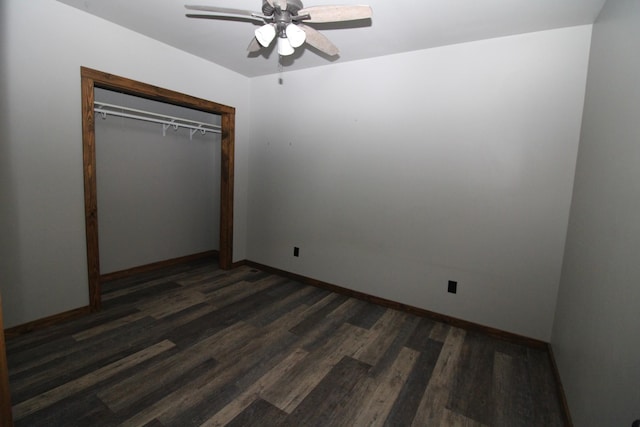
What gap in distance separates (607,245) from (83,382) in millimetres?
3032

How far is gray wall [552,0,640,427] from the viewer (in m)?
1.13

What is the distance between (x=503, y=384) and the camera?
1.94 metres

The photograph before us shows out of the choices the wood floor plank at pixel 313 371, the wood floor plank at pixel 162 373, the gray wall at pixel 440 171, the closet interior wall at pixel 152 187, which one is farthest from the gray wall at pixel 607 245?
the closet interior wall at pixel 152 187

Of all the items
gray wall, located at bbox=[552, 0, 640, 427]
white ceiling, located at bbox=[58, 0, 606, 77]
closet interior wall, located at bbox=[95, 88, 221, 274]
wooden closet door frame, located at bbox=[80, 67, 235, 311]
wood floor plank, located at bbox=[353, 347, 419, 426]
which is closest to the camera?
gray wall, located at bbox=[552, 0, 640, 427]

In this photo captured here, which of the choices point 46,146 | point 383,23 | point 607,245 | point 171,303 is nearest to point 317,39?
point 383,23

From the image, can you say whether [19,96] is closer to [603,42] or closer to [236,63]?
[236,63]

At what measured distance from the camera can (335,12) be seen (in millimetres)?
1564

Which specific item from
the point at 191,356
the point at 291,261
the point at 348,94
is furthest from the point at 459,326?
the point at 348,94

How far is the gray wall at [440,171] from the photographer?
7.30ft

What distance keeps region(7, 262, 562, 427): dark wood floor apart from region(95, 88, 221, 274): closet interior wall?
0.91 meters

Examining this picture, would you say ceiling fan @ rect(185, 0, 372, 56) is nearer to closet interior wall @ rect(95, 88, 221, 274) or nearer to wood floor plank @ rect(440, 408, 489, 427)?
wood floor plank @ rect(440, 408, 489, 427)

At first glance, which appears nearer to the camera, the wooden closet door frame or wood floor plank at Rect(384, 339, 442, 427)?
wood floor plank at Rect(384, 339, 442, 427)

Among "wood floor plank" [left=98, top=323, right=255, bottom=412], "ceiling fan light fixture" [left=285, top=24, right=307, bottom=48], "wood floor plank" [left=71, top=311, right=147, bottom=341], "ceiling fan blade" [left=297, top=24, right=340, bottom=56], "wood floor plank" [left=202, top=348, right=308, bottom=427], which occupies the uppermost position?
"ceiling fan blade" [left=297, top=24, right=340, bottom=56]

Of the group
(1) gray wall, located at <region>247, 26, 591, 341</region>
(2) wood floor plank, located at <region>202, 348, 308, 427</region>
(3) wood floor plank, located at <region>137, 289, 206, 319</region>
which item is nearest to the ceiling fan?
(1) gray wall, located at <region>247, 26, 591, 341</region>
